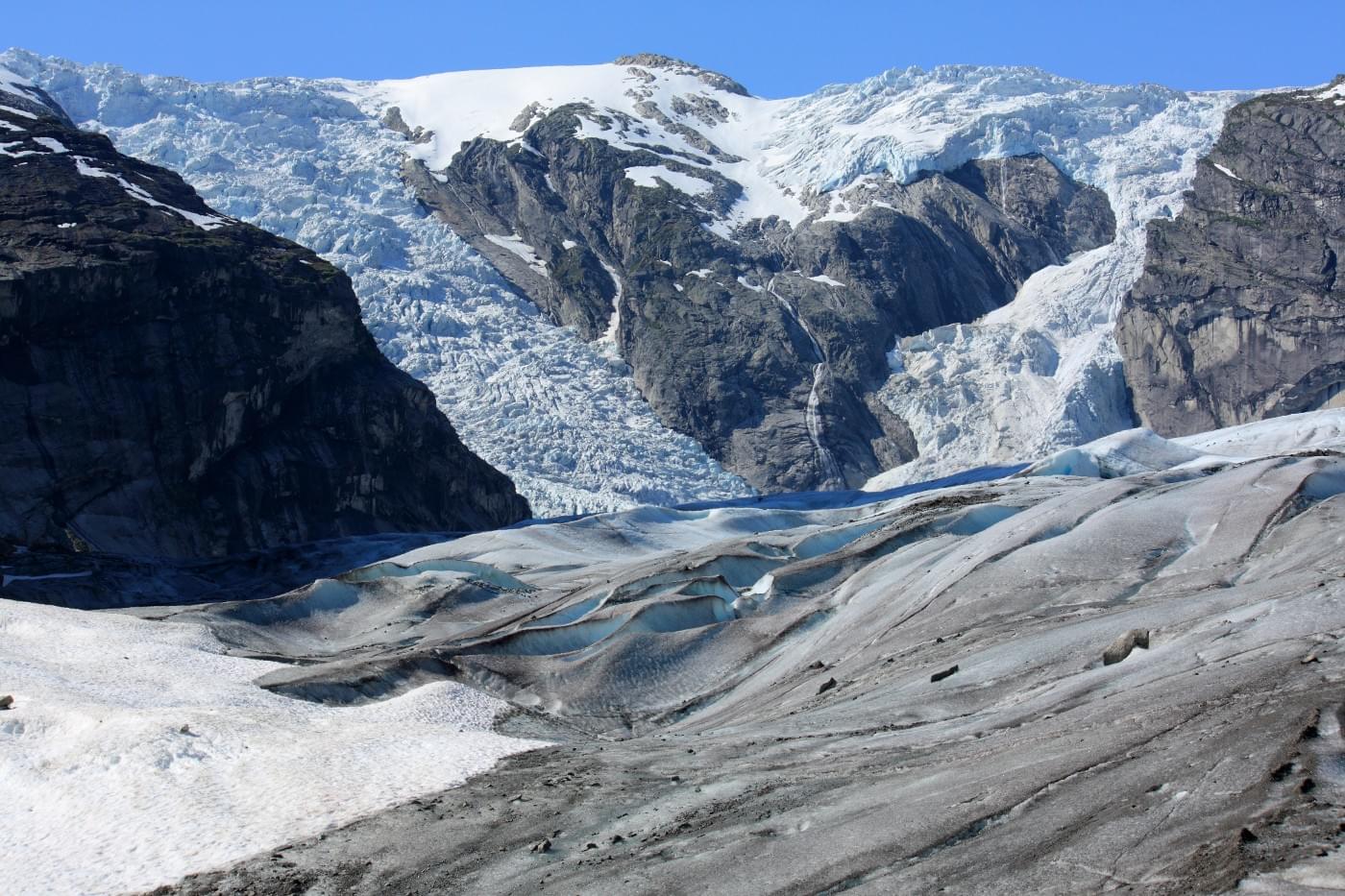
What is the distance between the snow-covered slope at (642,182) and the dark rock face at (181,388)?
15.4 metres

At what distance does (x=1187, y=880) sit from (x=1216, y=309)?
120 m

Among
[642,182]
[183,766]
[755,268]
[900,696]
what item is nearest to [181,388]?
[183,766]

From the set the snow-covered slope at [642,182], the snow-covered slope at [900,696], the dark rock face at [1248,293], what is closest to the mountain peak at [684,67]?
the snow-covered slope at [642,182]

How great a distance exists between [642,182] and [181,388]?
250 feet

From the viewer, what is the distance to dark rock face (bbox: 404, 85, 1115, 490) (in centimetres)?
12962

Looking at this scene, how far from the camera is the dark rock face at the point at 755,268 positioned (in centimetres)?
12962

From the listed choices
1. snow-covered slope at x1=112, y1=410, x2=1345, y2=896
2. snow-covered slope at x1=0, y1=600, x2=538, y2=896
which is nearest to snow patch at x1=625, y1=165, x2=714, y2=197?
snow-covered slope at x1=112, y1=410, x2=1345, y2=896

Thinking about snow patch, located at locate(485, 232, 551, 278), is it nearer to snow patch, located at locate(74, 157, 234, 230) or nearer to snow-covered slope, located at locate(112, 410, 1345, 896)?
snow patch, located at locate(74, 157, 234, 230)

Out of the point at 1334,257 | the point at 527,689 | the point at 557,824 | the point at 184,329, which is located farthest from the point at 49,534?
the point at 1334,257

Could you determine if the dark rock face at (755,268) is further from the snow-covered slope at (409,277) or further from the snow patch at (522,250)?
the snow-covered slope at (409,277)

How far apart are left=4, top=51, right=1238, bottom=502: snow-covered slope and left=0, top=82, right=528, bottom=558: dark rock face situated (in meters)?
15.4

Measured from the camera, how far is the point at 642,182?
509ft

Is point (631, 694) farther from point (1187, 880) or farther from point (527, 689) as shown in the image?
point (1187, 880)

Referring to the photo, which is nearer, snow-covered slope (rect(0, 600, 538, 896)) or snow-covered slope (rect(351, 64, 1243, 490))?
snow-covered slope (rect(0, 600, 538, 896))
